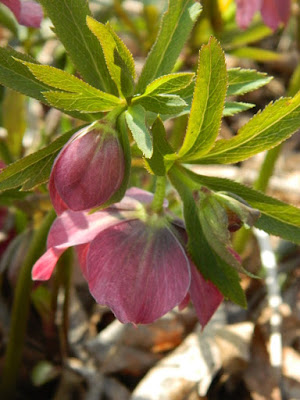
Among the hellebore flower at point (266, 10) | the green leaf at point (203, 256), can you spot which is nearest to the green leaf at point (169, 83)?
the green leaf at point (203, 256)

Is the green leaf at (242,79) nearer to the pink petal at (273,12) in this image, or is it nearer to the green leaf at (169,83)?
the green leaf at (169,83)

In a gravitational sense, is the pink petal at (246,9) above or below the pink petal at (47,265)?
above

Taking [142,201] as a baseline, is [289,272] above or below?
below

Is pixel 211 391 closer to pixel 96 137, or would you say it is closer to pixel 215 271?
pixel 215 271

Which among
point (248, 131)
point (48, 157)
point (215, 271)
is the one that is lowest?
point (215, 271)

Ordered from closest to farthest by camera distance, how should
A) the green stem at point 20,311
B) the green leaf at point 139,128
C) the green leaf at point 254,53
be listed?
the green leaf at point 139,128
the green stem at point 20,311
the green leaf at point 254,53

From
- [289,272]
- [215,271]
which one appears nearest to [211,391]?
[289,272]

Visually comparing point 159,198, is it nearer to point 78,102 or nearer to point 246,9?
point 78,102

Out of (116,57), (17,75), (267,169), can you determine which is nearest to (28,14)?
(17,75)
